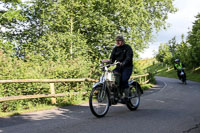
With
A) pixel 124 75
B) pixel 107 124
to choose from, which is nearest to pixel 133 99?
pixel 124 75

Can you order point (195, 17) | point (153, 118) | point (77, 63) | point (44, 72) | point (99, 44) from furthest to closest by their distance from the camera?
point (195, 17)
point (99, 44)
point (77, 63)
point (44, 72)
point (153, 118)

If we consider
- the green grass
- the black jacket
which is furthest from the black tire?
the green grass

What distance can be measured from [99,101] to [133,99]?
1.73 metres

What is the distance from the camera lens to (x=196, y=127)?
5.02 meters

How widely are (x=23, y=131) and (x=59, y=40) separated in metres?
11.5

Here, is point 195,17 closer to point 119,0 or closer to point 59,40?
point 119,0

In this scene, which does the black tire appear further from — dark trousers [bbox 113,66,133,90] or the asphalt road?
the asphalt road

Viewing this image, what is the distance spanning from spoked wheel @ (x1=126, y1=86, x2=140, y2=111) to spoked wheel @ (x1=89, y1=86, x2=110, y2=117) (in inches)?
41.3

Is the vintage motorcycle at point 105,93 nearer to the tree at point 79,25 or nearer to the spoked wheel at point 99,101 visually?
the spoked wheel at point 99,101

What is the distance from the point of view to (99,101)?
6.04 metres

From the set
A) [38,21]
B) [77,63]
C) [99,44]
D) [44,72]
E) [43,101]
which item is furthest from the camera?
[38,21]

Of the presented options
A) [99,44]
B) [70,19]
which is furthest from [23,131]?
[99,44]

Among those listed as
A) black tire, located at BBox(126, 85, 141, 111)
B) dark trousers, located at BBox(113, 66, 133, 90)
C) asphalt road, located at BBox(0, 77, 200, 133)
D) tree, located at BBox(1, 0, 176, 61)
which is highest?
tree, located at BBox(1, 0, 176, 61)

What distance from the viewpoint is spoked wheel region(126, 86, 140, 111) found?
7066mm
